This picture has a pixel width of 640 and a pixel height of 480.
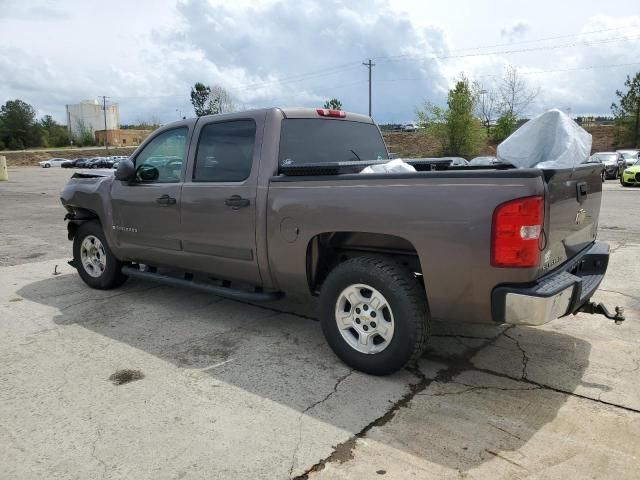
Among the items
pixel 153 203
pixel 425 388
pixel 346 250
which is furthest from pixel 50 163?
pixel 425 388

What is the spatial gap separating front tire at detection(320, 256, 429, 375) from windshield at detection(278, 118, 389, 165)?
116cm

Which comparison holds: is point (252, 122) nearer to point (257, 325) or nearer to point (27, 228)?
point (257, 325)

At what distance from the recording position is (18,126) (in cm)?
9550

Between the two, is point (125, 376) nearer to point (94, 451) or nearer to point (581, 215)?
point (94, 451)

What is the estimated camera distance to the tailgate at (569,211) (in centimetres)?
313

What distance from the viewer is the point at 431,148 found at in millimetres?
55219

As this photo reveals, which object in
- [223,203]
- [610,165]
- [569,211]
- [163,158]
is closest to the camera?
[569,211]

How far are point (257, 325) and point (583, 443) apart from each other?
9.20 feet

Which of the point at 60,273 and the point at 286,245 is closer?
the point at 286,245

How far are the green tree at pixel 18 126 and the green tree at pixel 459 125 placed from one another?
79755mm

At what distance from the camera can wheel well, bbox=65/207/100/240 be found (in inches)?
237

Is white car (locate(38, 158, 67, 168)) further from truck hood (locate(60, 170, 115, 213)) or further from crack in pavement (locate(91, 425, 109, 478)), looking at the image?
crack in pavement (locate(91, 425, 109, 478))

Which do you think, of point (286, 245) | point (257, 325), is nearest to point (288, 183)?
point (286, 245)

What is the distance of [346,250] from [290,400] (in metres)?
1.17
